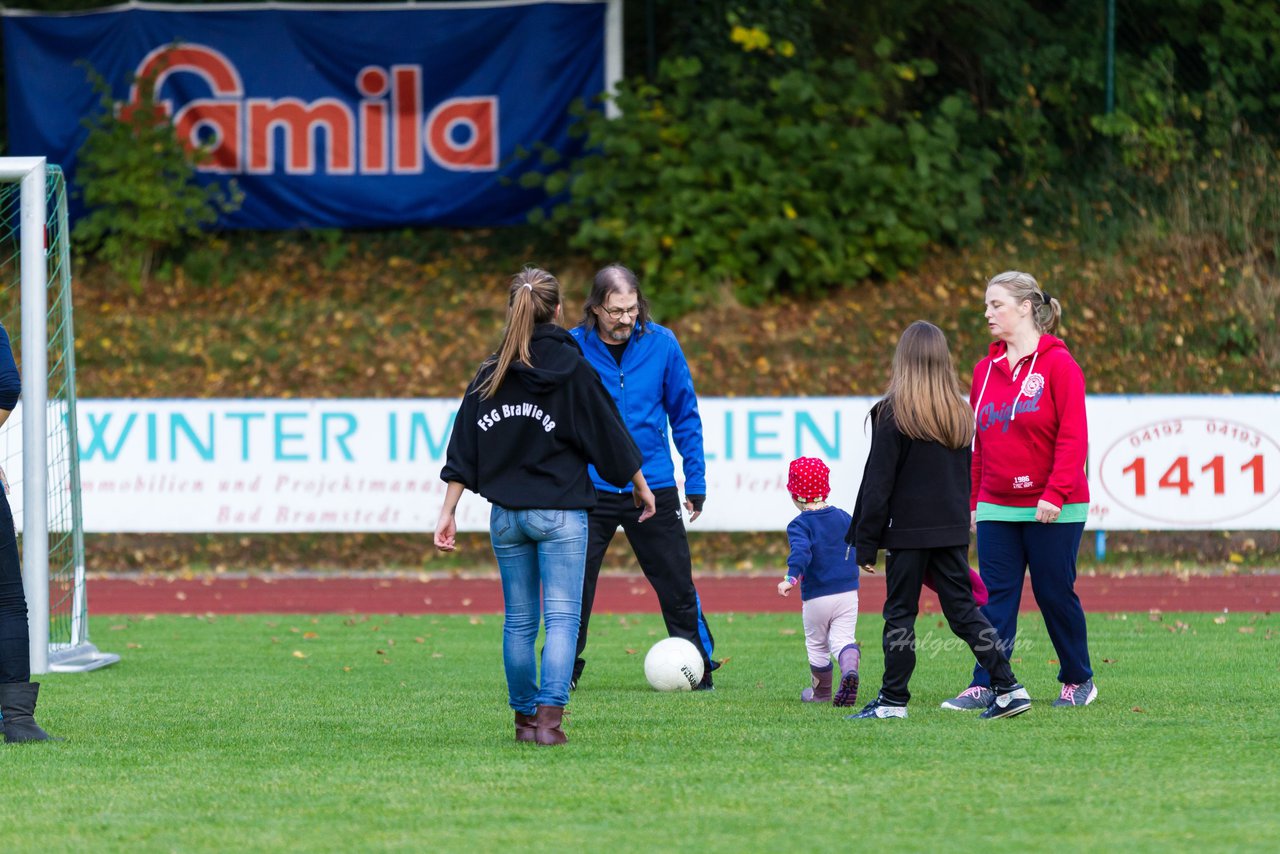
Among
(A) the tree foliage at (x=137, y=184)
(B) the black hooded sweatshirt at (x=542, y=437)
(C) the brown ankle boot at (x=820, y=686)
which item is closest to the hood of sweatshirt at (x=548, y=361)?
(B) the black hooded sweatshirt at (x=542, y=437)

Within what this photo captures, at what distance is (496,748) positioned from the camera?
20.6ft

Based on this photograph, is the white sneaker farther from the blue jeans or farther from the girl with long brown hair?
the blue jeans

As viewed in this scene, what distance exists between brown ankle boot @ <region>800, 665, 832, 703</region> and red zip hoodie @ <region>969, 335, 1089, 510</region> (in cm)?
104

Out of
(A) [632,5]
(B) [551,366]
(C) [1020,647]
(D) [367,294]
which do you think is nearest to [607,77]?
(A) [632,5]

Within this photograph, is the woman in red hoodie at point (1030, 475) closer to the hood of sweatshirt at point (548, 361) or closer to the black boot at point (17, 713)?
the hood of sweatshirt at point (548, 361)

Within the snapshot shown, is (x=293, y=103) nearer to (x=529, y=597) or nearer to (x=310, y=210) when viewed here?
(x=310, y=210)

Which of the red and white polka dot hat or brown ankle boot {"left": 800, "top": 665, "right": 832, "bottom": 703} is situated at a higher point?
the red and white polka dot hat

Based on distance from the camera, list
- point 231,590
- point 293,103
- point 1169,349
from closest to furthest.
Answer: point 231,590
point 1169,349
point 293,103

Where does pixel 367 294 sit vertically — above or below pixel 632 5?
below

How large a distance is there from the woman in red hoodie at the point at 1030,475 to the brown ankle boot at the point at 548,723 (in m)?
1.93

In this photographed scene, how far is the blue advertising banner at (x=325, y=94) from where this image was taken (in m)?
22.0

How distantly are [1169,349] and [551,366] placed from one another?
13820 mm

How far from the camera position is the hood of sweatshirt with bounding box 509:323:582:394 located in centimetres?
610

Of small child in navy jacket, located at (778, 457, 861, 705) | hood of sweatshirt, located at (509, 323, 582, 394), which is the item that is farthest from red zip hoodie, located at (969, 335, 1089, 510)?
hood of sweatshirt, located at (509, 323, 582, 394)
